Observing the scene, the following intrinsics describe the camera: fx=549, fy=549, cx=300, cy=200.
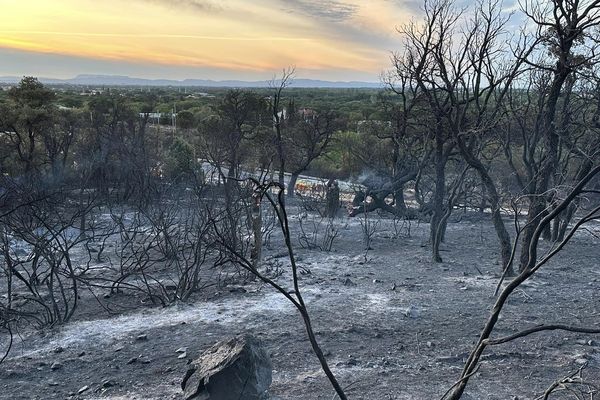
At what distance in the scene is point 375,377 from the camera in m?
5.55

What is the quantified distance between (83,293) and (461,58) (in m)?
7.94

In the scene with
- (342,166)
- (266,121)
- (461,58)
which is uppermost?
(461,58)

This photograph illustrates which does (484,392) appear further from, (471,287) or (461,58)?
(461,58)

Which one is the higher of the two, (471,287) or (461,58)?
(461,58)

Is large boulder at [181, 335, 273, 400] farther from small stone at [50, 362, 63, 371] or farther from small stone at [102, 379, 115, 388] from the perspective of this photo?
small stone at [50, 362, 63, 371]

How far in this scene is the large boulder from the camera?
182 inches

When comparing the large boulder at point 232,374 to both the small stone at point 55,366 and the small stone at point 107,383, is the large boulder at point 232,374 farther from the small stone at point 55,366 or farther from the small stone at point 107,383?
the small stone at point 55,366

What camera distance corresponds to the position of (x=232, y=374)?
4676 mm

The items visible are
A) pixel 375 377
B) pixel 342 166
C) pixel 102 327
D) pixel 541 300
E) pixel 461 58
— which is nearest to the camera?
pixel 375 377

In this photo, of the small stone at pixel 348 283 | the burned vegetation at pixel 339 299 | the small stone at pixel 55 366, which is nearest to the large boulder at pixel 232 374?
the burned vegetation at pixel 339 299

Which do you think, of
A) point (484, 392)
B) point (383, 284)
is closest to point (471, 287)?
point (383, 284)

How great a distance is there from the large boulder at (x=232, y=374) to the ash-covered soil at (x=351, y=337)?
1.25 ft

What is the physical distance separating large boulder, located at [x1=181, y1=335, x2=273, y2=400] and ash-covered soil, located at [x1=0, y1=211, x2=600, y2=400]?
38 centimetres

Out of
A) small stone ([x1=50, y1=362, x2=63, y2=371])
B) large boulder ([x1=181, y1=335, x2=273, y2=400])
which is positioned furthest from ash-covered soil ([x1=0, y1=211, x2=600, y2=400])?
large boulder ([x1=181, y1=335, x2=273, y2=400])
